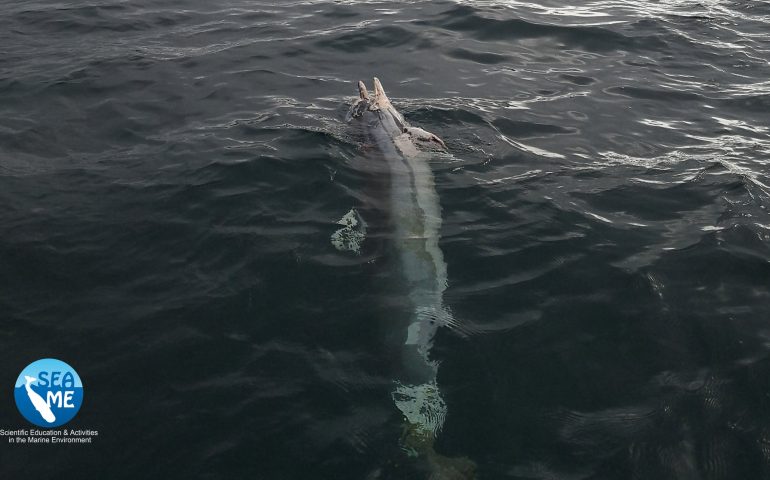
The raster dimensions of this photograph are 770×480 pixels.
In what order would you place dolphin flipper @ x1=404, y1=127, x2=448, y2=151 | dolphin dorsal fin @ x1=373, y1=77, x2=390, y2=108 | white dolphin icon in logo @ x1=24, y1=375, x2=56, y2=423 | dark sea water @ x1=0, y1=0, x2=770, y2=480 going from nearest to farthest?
1. dark sea water @ x1=0, y1=0, x2=770, y2=480
2. white dolphin icon in logo @ x1=24, y1=375, x2=56, y2=423
3. dolphin flipper @ x1=404, y1=127, x2=448, y2=151
4. dolphin dorsal fin @ x1=373, y1=77, x2=390, y2=108

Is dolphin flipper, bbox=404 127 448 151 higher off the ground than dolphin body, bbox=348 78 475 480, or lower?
higher

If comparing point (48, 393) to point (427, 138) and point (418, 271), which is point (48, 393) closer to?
point (418, 271)

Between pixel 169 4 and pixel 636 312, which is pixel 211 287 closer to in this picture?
pixel 636 312

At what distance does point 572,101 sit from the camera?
12547 millimetres

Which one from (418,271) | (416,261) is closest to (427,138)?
(416,261)

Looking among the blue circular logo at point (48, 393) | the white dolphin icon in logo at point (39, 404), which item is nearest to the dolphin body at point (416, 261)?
the blue circular logo at point (48, 393)

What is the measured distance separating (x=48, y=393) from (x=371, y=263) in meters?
3.64

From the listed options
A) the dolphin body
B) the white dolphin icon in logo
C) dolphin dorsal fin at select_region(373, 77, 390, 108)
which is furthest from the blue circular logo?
dolphin dorsal fin at select_region(373, 77, 390, 108)

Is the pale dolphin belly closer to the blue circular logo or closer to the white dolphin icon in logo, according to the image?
the blue circular logo

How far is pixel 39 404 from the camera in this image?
6113 mm

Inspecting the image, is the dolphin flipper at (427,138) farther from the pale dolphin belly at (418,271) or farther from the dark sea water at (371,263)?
the dark sea water at (371,263)

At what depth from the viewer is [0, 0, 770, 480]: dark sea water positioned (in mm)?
5719

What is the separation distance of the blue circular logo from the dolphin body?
302 centimetres

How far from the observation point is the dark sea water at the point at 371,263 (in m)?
5.72
